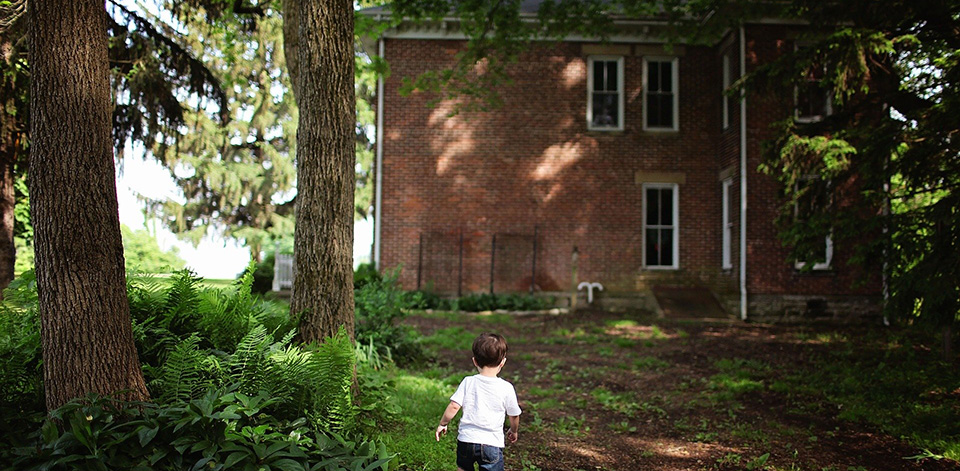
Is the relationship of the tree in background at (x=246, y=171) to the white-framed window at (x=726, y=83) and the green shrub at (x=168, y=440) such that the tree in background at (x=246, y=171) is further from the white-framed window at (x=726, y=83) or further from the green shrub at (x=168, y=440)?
the green shrub at (x=168, y=440)

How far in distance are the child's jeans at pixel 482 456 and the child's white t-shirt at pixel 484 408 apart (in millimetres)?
25

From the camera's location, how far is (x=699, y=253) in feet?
50.3

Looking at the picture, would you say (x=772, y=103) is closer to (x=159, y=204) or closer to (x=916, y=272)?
(x=916, y=272)

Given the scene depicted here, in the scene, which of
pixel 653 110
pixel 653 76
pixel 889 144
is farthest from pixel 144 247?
pixel 889 144

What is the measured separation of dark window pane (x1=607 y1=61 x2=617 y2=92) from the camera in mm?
15766

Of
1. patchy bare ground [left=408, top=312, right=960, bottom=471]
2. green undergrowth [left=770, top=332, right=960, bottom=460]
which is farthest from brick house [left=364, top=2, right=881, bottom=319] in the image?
green undergrowth [left=770, top=332, right=960, bottom=460]

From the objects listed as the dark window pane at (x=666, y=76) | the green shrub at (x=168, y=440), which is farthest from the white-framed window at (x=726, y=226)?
the green shrub at (x=168, y=440)

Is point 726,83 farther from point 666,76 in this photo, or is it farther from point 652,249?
point 652,249

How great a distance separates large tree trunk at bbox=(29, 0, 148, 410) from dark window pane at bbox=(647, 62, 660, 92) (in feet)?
45.2

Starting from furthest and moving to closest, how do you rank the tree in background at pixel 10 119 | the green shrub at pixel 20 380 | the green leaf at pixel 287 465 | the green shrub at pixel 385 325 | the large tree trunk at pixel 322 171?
the green shrub at pixel 385 325 < the tree in background at pixel 10 119 < the large tree trunk at pixel 322 171 < the green shrub at pixel 20 380 < the green leaf at pixel 287 465

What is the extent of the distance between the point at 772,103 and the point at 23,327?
13535 millimetres

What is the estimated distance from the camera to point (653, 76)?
15805mm

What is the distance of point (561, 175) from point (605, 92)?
7.30 feet

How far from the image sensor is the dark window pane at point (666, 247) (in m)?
15.5
